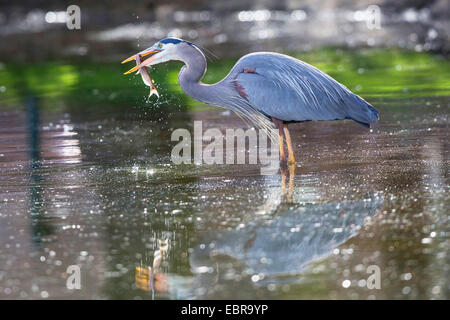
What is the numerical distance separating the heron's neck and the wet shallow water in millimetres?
757

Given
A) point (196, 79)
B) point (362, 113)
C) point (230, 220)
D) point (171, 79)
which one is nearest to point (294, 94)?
point (362, 113)

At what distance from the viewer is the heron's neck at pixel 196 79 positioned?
355 inches

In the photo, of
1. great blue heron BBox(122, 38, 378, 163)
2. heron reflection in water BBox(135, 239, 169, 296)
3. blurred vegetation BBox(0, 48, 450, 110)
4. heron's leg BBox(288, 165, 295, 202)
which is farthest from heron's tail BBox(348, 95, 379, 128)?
blurred vegetation BBox(0, 48, 450, 110)

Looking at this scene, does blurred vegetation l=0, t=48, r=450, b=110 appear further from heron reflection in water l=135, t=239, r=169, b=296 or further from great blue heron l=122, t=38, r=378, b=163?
heron reflection in water l=135, t=239, r=169, b=296

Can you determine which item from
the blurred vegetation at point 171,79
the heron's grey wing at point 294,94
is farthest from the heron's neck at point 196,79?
the blurred vegetation at point 171,79

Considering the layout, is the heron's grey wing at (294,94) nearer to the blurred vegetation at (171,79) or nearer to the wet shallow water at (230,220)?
the wet shallow water at (230,220)

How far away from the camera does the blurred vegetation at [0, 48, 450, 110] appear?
1454 centimetres

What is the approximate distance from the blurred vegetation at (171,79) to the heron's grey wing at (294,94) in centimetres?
472

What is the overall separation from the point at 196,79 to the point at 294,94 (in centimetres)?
103

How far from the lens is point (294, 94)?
888cm

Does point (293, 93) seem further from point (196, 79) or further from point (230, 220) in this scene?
point (230, 220)

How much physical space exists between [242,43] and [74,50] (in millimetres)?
5062
